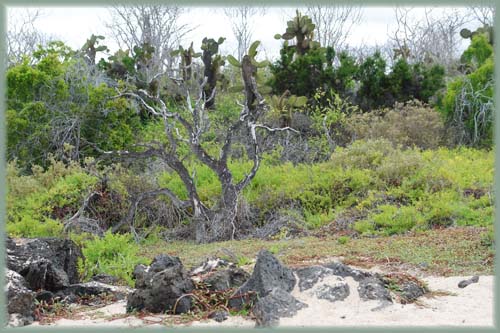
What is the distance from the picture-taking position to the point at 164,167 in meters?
14.5

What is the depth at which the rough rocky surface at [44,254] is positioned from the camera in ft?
23.2

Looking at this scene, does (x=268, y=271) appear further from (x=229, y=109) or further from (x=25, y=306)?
(x=229, y=109)

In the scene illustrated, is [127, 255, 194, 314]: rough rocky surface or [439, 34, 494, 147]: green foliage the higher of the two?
[439, 34, 494, 147]: green foliage

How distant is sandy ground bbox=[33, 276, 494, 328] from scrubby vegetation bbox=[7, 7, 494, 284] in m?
1.88

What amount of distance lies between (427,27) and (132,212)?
82.6 ft

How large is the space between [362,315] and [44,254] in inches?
138

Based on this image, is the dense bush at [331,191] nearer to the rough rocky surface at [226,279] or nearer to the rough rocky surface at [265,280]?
the rough rocky surface at [226,279]

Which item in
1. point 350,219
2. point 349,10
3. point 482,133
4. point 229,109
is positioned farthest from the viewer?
point 349,10

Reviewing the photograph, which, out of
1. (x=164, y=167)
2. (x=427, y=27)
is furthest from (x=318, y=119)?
(x=427, y=27)

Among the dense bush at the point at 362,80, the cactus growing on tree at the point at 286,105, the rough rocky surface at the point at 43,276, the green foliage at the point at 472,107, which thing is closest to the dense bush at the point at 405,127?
the green foliage at the point at 472,107

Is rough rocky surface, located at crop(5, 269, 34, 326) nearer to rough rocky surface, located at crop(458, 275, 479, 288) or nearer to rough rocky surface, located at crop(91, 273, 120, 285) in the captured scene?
rough rocky surface, located at crop(91, 273, 120, 285)

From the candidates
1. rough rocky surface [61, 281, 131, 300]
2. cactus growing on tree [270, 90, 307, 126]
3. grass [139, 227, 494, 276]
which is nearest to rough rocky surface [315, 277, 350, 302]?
grass [139, 227, 494, 276]

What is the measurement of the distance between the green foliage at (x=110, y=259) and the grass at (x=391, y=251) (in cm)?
78

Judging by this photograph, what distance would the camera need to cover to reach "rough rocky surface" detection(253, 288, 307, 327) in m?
5.83
